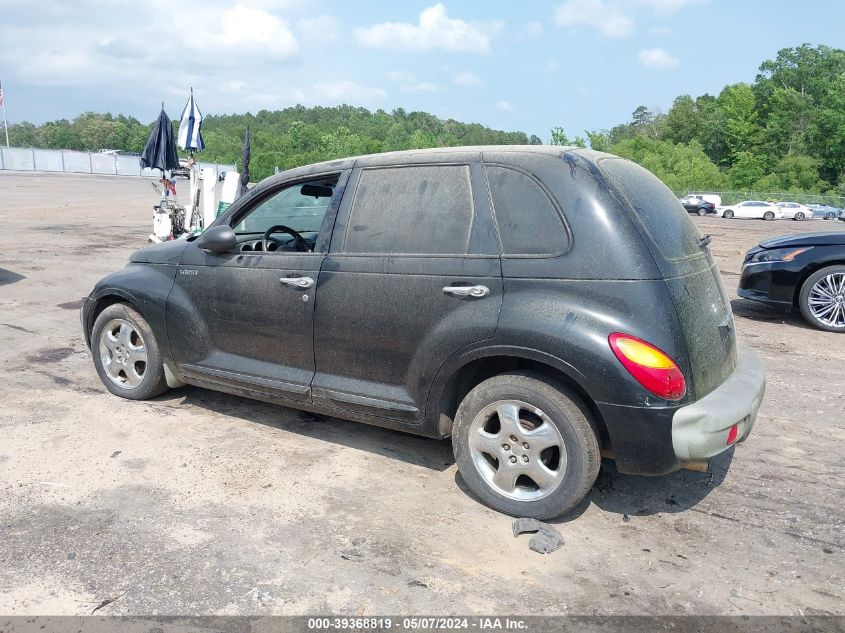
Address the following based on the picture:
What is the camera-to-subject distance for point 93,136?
122250mm

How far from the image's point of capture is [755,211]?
5250cm

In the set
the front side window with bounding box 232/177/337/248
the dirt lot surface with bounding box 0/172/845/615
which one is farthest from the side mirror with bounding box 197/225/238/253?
the dirt lot surface with bounding box 0/172/845/615

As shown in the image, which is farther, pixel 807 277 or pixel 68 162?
pixel 68 162

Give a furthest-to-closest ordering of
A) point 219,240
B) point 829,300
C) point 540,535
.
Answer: point 829,300
point 219,240
point 540,535

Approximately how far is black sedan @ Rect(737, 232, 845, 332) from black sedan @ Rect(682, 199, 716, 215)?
4906 centimetres

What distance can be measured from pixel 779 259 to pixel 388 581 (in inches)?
274

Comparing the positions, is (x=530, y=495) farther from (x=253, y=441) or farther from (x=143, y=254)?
(x=143, y=254)

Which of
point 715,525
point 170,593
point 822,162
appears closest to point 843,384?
point 715,525

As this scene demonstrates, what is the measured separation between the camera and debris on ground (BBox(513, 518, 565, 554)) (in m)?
3.32

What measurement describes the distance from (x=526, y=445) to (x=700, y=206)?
56005 mm

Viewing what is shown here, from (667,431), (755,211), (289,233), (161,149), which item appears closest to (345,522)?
(667,431)

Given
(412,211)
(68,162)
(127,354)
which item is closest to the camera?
(412,211)

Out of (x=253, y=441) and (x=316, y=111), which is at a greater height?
(x=316, y=111)

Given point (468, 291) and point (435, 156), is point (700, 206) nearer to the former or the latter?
point (435, 156)
